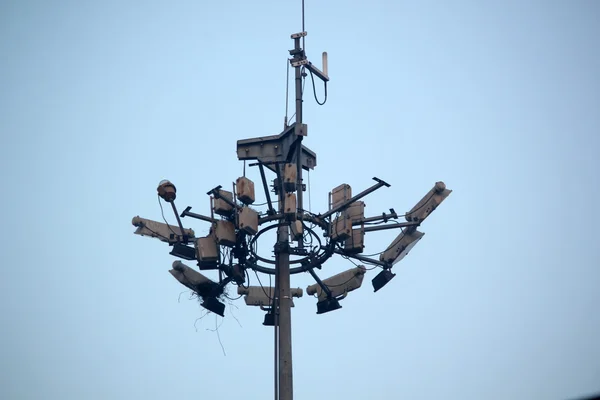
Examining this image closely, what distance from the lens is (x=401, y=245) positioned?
79.8ft

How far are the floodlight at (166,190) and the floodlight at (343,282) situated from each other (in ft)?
17.4

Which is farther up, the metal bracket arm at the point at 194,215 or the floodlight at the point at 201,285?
the metal bracket arm at the point at 194,215

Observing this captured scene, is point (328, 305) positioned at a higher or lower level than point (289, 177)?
lower

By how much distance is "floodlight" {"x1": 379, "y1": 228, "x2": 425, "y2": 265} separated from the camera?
79.5ft

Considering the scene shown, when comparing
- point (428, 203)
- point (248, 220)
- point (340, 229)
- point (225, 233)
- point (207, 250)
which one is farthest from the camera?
point (428, 203)

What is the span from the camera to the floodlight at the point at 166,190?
2284 centimetres

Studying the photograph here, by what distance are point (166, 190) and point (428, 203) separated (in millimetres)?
6778

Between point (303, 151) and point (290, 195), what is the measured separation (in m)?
2.39

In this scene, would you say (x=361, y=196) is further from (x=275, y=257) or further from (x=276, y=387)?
(x=276, y=387)

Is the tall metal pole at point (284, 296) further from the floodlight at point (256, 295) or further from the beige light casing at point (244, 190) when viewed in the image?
the floodlight at point (256, 295)

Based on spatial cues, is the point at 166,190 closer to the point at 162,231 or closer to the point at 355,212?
the point at 162,231

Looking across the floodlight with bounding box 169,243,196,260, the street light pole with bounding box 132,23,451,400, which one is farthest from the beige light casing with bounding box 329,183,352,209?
the floodlight with bounding box 169,243,196,260

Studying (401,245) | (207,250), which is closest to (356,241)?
(401,245)

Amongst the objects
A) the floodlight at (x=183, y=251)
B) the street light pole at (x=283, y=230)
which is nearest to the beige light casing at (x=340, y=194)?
the street light pole at (x=283, y=230)
